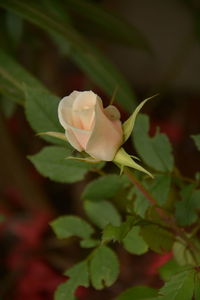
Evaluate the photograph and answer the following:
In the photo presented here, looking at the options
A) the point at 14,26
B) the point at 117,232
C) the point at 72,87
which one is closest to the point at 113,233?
the point at 117,232

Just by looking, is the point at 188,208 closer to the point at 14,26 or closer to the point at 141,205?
the point at 141,205

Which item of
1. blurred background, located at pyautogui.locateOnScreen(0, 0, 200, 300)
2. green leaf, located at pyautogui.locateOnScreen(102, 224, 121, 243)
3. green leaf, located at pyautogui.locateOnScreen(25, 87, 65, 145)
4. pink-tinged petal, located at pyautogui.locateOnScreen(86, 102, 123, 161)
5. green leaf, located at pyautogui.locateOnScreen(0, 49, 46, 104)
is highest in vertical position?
pink-tinged petal, located at pyautogui.locateOnScreen(86, 102, 123, 161)

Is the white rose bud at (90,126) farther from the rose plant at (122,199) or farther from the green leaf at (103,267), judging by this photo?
the green leaf at (103,267)

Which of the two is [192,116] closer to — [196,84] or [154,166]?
[196,84]

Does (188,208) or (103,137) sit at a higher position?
(103,137)

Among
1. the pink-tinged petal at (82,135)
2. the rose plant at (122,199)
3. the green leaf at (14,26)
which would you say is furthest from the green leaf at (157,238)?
the green leaf at (14,26)

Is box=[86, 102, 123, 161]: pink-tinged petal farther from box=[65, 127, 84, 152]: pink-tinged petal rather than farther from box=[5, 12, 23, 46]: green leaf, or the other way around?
box=[5, 12, 23, 46]: green leaf

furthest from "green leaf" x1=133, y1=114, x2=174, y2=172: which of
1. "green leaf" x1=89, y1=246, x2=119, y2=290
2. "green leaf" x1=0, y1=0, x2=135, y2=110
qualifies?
"green leaf" x1=0, y1=0, x2=135, y2=110
